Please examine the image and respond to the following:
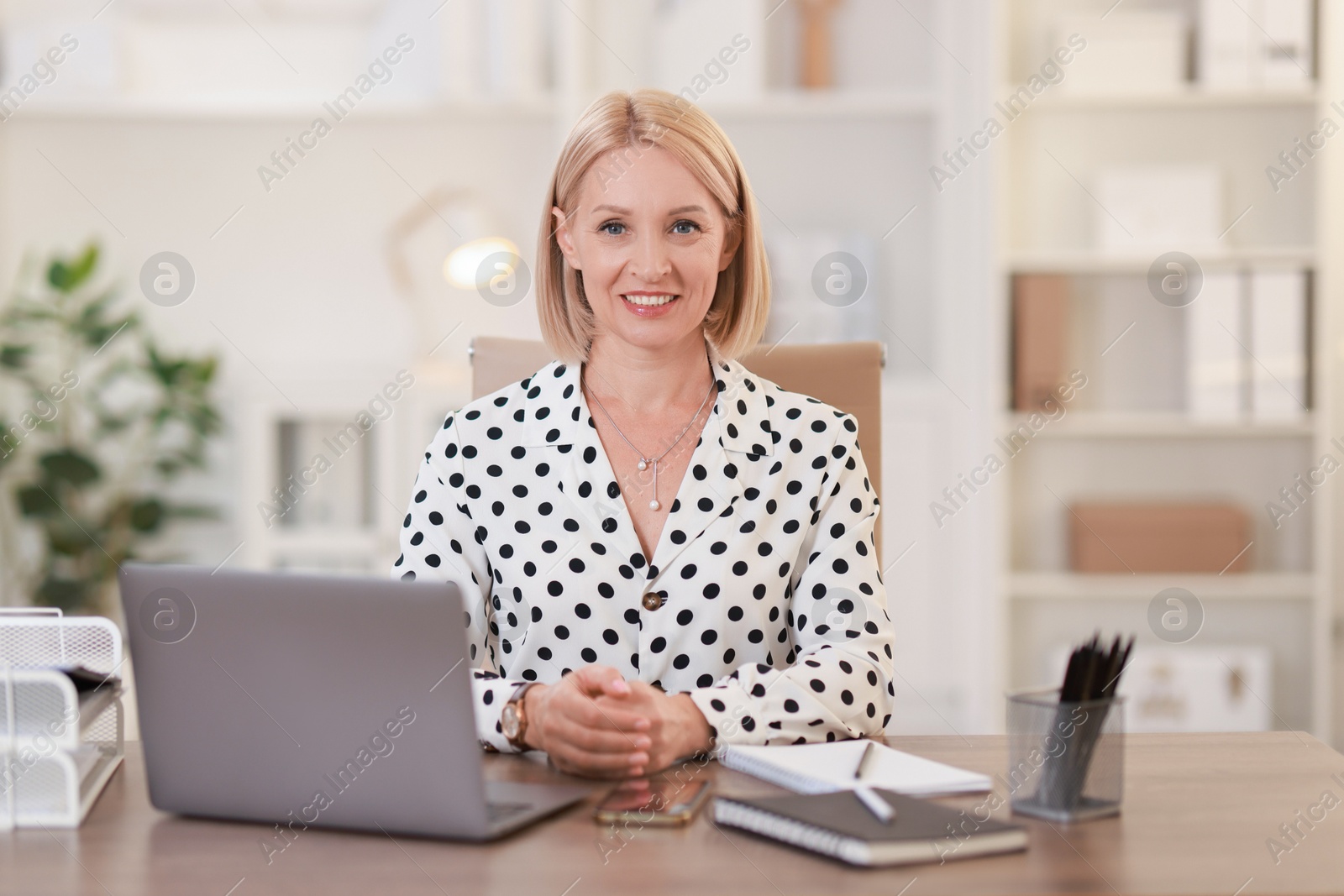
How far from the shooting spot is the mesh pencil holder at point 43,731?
92 centimetres

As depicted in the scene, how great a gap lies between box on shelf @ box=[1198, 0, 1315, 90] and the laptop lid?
2792mm

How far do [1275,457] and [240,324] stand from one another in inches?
107

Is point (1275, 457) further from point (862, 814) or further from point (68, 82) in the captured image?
point (68, 82)

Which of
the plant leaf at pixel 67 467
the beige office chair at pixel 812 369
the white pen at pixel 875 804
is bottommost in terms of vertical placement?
the white pen at pixel 875 804

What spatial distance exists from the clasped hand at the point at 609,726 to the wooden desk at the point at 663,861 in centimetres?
9

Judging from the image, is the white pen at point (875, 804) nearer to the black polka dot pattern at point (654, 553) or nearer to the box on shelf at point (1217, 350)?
the black polka dot pattern at point (654, 553)

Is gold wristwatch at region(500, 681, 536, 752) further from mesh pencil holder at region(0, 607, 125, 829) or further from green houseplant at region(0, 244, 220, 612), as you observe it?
green houseplant at region(0, 244, 220, 612)

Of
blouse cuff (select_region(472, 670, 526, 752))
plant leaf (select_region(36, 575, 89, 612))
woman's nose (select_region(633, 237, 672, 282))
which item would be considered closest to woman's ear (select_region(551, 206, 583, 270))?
woman's nose (select_region(633, 237, 672, 282))

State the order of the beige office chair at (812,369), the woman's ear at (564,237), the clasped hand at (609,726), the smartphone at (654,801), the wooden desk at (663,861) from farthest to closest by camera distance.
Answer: the beige office chair at (812,369), the woman's ear at (564,237), the clasped hand at (609,726), the smartphone at (654,801), the wooden desk at (663,861)

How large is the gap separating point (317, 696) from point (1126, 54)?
279 centimetres

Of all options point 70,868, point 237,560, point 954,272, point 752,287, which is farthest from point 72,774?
point 954,272

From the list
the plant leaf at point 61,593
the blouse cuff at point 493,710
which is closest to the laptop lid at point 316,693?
the blouse cuff at point 493,710

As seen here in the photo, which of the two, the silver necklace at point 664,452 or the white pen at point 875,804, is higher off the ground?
the silver necklace at point 664,452

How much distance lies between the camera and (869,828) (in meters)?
0.85
